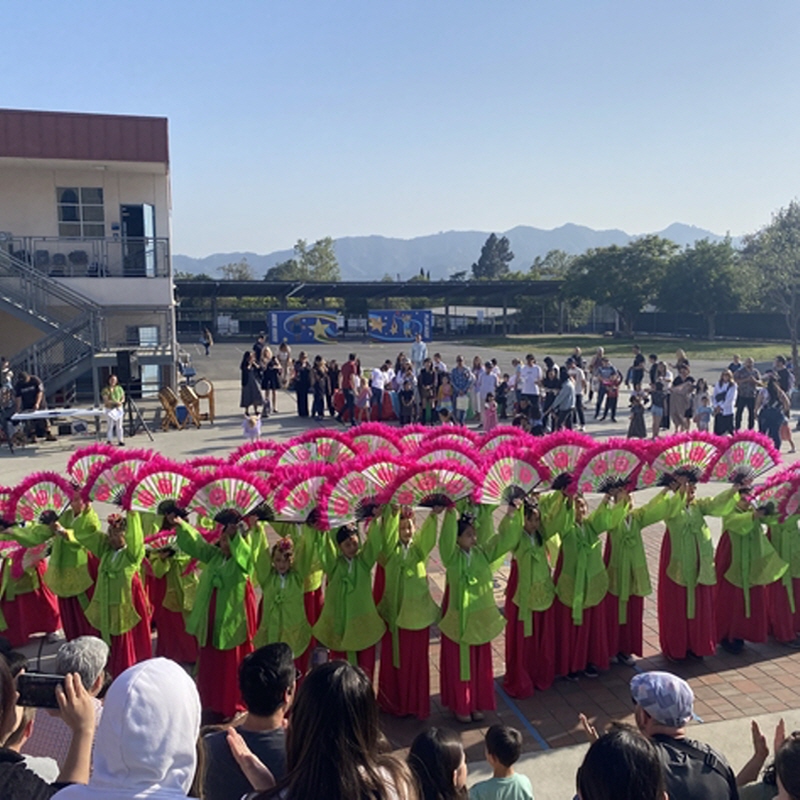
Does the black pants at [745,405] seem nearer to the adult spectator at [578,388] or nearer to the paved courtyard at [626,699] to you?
the adult spectator at [578,388]

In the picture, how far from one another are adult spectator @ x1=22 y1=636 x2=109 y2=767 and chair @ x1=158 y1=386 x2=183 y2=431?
14586 mm

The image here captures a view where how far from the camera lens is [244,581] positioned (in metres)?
5.68

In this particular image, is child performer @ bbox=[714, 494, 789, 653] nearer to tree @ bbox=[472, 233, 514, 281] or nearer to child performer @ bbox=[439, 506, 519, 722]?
child performer @ bbox=[439, 506, 519, 722]

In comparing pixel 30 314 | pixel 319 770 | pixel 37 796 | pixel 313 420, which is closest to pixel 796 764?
pixel 319 770

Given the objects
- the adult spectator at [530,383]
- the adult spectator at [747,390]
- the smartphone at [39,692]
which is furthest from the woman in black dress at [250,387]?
the smartphone at [39,692]

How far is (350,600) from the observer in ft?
18.6

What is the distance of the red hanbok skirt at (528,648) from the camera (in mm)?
6141

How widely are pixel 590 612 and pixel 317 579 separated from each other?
7.24 ft

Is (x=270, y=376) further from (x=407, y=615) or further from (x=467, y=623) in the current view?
(x=467, y=623)

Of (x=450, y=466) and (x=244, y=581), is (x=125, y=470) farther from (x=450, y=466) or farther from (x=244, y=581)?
(x=450, y=466)

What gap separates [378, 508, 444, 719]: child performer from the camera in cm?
568

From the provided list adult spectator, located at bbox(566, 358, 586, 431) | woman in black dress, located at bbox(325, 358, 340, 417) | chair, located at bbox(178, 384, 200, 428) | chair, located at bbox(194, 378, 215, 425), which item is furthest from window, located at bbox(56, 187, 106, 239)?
adult spectator, located at bbox(566, 358, 586, 431)

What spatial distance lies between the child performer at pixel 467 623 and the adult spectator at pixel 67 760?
3433 mm

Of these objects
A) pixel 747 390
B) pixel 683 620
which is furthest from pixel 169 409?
pixel 683 620
